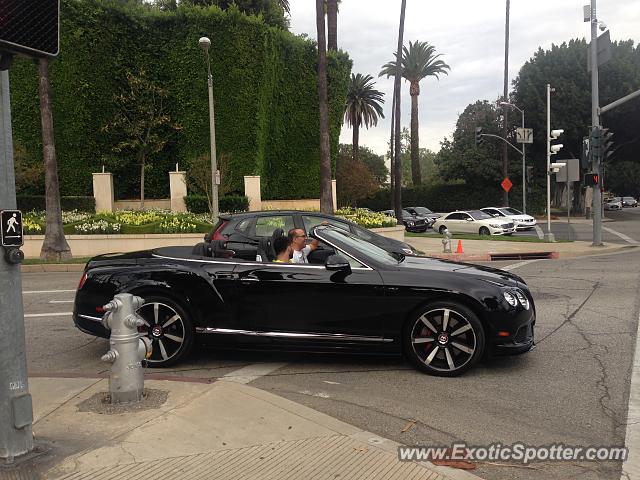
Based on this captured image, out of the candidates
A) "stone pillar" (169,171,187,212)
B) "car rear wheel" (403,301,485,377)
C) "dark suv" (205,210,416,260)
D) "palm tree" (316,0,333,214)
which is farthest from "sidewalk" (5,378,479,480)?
"stone pillar" (169,171,187,212)

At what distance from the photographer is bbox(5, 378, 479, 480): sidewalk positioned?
3.26 m

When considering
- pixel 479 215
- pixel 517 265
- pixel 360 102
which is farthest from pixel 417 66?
pixel 517 265

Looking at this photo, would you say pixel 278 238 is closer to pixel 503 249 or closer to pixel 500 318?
pixel 500 318

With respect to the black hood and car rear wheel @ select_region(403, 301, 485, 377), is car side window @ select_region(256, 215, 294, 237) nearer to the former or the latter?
the black hood

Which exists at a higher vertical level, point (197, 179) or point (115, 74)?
point (115, 74)

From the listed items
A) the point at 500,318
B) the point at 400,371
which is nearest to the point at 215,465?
the point at 400,371

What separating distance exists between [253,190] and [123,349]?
77.8ft

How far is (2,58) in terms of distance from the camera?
123 inches

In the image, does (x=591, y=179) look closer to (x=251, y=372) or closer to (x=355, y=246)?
(x=355, y=246)

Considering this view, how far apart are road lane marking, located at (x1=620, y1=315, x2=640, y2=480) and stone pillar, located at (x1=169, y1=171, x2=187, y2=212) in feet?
79.2

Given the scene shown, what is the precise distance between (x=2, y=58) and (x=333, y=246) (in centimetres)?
345

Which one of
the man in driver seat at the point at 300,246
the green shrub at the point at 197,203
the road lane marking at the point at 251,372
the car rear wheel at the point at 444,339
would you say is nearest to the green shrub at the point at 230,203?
the green shrub at the point at 197,203

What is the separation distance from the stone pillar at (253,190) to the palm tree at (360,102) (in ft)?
112

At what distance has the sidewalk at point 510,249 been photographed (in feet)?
59.3
